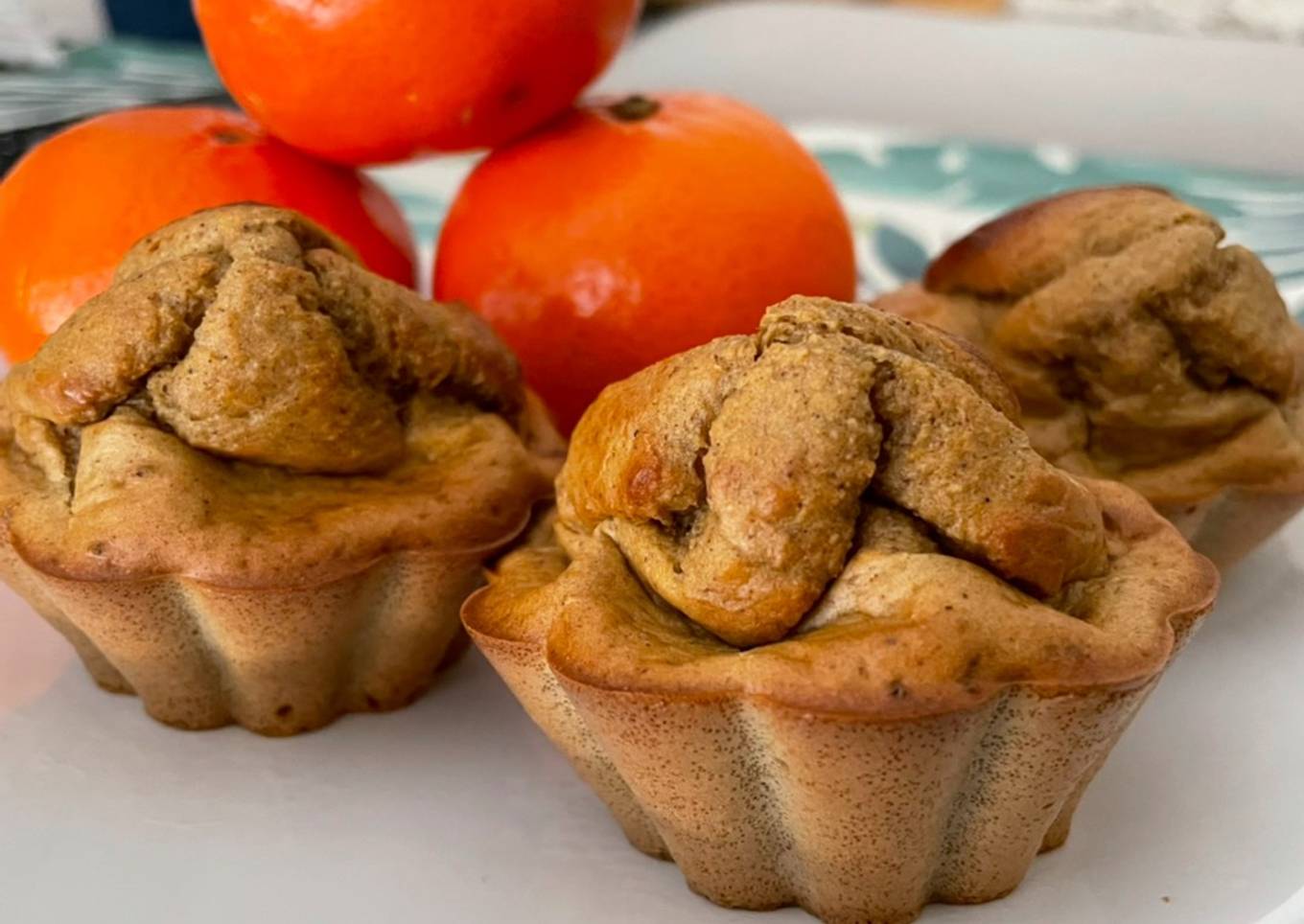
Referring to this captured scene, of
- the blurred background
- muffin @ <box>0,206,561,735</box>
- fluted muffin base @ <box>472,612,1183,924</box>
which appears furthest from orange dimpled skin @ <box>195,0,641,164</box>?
the blurred background

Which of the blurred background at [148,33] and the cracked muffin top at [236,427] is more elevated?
the cracked muffin top at [236,427]

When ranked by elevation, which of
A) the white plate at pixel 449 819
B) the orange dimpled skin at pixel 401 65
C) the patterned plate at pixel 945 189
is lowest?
the patterned plate at pixel 945 189

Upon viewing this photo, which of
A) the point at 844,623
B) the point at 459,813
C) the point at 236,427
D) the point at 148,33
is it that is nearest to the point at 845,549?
the point at 844,623

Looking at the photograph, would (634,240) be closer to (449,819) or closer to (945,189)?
(449,819)

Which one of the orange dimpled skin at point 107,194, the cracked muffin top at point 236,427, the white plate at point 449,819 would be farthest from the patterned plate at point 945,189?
the white plate at point 449,819

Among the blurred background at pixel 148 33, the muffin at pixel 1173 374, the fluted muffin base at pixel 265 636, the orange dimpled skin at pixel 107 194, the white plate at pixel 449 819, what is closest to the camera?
the white plate at pixel 449 819

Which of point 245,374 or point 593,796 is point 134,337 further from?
point 593,796

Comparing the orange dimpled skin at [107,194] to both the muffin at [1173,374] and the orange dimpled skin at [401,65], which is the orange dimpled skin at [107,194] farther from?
the muffin at [1173,374]
